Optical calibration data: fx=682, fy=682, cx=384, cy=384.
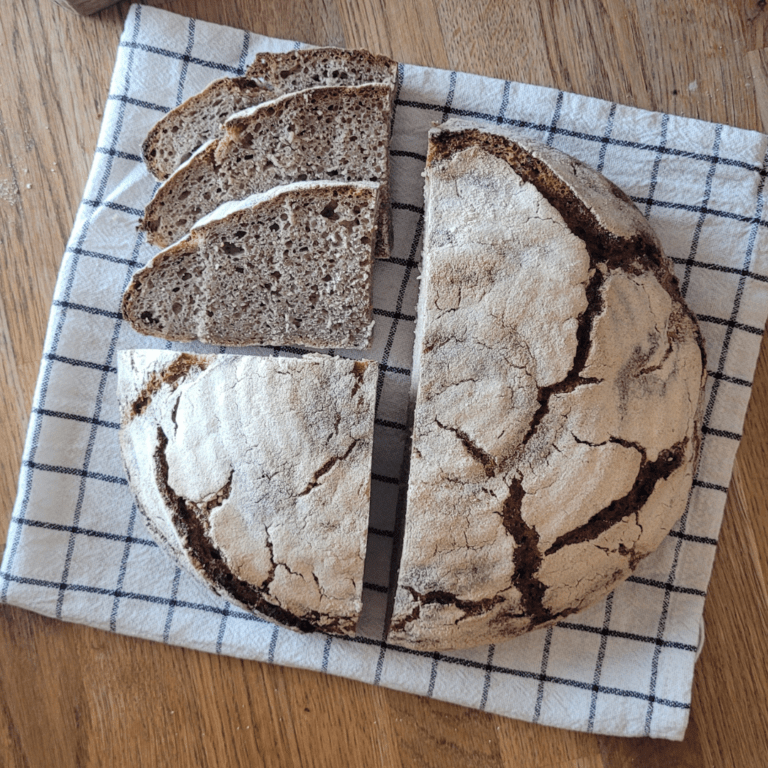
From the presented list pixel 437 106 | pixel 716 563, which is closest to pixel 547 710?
pixel 716 563

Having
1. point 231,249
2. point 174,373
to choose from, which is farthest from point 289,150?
point 174,373

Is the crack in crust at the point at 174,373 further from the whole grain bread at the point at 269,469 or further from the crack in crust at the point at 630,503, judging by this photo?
the crack in crust at the point at 630,503

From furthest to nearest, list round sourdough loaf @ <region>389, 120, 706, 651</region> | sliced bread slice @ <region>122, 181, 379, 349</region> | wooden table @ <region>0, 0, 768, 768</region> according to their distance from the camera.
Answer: wooden table @ <region>0, 0, 768, 768</region> → sliced bread slice @ <region>122, 181, 379, 349</region> → round sourdough loaf @ <region>389, 120, 706, 651</region>

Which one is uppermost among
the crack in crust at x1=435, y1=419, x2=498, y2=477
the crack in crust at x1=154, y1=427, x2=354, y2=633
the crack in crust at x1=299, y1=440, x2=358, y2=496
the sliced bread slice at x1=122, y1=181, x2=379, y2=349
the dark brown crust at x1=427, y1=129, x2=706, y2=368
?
the dark brown crust at x1=427, y1=129, x2=706, y2=368

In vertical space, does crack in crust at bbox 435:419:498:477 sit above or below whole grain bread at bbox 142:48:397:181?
below

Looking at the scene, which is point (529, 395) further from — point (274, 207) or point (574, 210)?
point (274, 207)

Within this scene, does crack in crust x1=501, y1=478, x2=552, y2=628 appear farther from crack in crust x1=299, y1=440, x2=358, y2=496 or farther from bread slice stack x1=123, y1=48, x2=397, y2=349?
bread slice stack x1=123, y1=48, x2=397, y2=349

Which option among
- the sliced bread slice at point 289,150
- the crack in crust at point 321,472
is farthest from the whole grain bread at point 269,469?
the sliced bread slice at point 289,150

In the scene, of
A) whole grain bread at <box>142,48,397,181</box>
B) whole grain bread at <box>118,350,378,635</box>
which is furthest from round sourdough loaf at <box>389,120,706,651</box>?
whole grain bread at <box>142,48,397,181</box>
